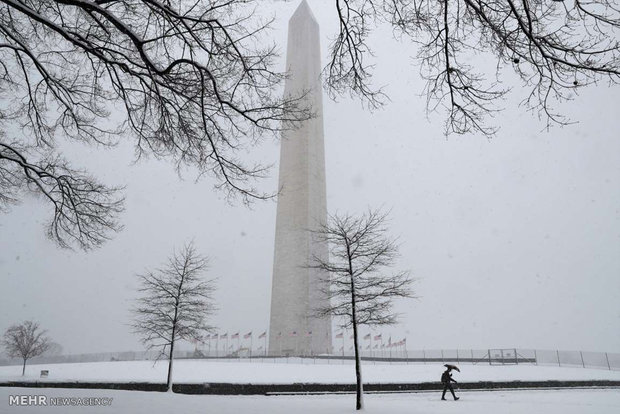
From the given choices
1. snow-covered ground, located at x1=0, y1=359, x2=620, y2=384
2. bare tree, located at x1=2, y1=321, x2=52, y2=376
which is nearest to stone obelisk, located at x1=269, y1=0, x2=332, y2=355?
snow-covered ground, located at x1=0, y1=359, x2=620, y2=384

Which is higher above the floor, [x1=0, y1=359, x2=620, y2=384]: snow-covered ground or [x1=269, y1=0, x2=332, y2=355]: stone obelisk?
[x1=269, y1=0, x2=332, y2=355]: stone obelisk

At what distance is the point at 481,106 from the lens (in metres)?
6.55

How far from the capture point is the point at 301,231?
32.7m

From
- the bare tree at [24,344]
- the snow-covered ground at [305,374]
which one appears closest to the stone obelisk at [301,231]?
the snow-covered ground at [305,374]

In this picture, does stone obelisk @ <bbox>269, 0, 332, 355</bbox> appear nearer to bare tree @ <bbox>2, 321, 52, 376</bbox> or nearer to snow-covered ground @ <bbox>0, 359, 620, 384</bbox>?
snow-covered ground @ <bbox>0, 359, 620, 384</bbox>

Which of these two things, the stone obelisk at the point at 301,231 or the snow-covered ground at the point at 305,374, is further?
the stone obelisk at the point at 301,231

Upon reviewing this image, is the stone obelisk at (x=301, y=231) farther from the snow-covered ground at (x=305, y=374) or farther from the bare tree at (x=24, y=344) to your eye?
the bare tree at (x=24, y=344)

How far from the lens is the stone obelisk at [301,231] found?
3192 centimetres

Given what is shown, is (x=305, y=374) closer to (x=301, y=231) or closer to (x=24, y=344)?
(x=301, y=231)

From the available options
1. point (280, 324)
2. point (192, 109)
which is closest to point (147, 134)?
point (192, 109)

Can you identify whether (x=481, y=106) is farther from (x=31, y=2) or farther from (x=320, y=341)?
(x=320, y=341)

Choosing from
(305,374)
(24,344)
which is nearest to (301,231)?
(305,374)

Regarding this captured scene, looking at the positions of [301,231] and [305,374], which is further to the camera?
[301,231]

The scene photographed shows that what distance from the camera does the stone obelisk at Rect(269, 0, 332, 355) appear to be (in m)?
31.9
